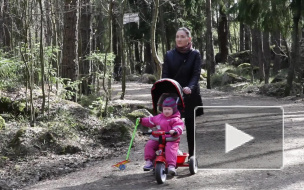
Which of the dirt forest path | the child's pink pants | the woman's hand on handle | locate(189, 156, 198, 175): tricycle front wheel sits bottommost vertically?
the dirt forest path

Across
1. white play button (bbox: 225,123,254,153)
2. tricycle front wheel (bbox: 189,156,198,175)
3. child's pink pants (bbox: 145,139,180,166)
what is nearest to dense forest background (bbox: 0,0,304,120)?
white play button (bbox: 225,123,254,153)

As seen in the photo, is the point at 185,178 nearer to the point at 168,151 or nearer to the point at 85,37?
the point at 168,151

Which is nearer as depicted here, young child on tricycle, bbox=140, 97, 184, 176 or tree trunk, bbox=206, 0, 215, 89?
young child on tricycle, bbox=140, 97, 184, 176

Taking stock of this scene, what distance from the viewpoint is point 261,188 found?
17.9 ft

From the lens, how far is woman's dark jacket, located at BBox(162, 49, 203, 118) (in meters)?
6.59

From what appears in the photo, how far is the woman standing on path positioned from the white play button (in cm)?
157

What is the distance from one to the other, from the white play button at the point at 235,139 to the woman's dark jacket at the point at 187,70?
1645 millimetres

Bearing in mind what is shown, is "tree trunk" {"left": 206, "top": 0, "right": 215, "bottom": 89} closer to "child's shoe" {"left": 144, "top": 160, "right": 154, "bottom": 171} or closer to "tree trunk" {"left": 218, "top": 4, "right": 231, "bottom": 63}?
"tree trunk" {"left": 218, "top": 4, "right": 231, "bottom": 63}

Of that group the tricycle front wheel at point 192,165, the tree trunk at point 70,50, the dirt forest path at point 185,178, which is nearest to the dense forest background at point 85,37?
the tree trunk at point 70,50

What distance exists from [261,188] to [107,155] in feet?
12.1

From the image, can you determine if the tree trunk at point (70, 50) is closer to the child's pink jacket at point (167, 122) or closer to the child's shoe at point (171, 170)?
the child's pink jacket at point (167, 122)

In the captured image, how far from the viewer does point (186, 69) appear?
21.8 feet

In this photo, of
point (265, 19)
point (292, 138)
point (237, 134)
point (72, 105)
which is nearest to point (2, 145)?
point (72, 105)

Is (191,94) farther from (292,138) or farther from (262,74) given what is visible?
(262,74)
